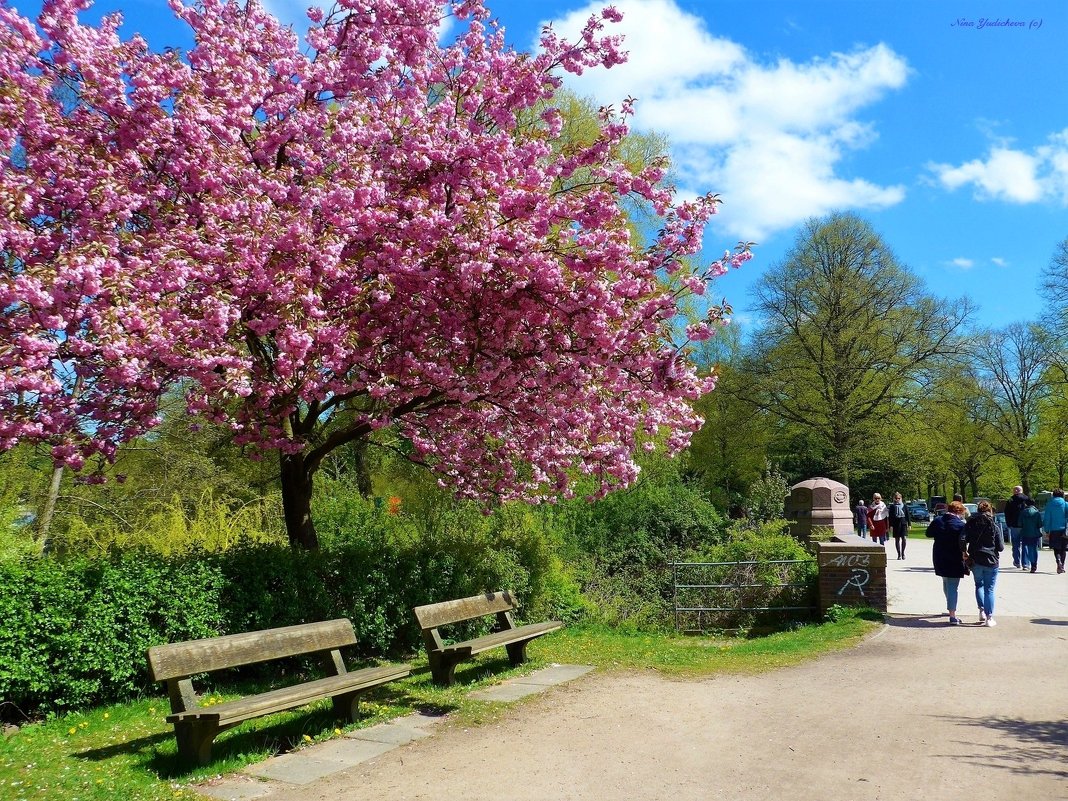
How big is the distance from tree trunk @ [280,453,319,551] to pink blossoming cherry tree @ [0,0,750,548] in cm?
99

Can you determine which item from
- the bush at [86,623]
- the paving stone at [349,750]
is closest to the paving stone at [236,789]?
the paving stone at [349,750]

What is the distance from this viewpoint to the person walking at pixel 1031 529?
17.1m

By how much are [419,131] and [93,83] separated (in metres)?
2.87

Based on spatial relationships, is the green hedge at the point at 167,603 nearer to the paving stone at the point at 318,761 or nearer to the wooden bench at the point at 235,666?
the wooden bench at the point at 235,666

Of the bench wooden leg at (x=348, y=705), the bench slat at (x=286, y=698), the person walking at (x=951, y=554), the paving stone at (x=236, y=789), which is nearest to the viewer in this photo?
the paving stone at (x=236, y=789)

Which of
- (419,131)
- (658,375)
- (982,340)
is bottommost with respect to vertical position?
(658,375)

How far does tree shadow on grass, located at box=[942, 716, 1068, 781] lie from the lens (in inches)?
219

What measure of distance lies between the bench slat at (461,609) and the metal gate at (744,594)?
438 cm

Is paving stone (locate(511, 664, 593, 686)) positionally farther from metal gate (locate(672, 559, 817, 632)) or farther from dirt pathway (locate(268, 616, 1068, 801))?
metal gate (locate(672, 559, 817, 632))

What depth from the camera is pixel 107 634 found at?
6.99 m

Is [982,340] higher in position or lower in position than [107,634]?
higher

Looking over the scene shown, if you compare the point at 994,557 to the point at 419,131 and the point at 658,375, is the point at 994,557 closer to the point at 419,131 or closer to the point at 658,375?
the point at 658,375

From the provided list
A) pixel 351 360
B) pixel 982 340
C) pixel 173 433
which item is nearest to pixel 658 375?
pixel 351 360

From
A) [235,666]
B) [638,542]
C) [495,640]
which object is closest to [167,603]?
[235,666]
